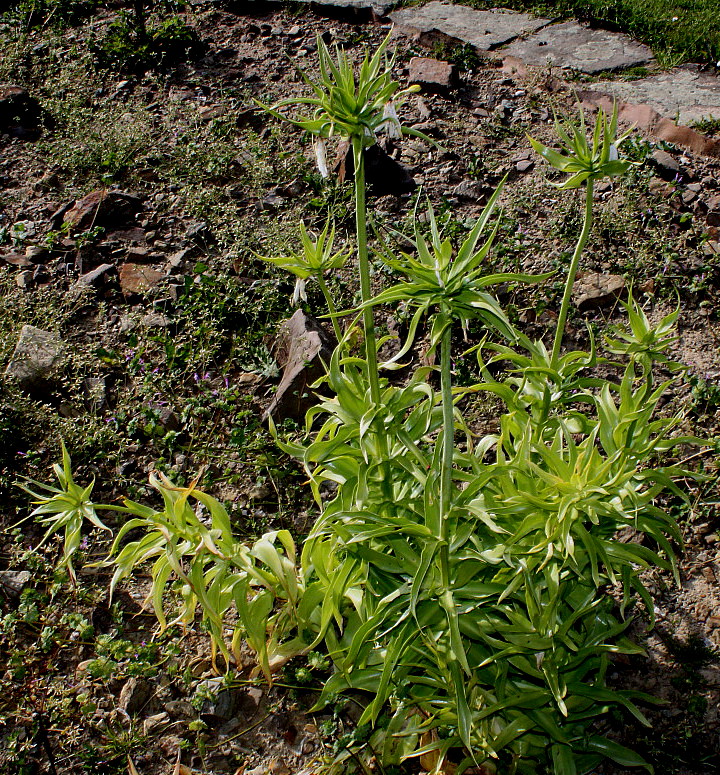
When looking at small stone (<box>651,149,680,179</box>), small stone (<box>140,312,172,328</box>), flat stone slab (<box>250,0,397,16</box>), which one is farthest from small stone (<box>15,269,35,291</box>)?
small stone (<box>651,149,680,179</box>)

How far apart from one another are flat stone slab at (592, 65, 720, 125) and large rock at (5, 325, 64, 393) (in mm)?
3925

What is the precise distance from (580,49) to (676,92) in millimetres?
900

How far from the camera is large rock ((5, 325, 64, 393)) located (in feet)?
11.9

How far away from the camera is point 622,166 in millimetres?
1888

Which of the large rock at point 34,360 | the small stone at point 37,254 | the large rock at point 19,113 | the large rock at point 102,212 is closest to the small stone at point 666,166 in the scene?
the large rock at point 102,212

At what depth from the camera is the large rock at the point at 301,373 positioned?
341 cm

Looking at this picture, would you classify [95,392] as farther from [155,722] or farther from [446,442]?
[446,442]

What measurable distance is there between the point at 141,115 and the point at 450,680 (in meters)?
4.43

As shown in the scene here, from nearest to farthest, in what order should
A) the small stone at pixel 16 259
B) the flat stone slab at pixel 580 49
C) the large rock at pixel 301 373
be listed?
the large rock at pixel 301 373 < the small stone at pixel 16 259 < the flat stone slab at pixel 580 49

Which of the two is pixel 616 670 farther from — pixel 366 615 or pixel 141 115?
pixel 141 115

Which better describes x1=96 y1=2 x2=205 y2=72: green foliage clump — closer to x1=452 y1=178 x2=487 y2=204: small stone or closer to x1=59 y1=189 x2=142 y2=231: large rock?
x1=59 y1=189 x2=142 y2=231: large rock

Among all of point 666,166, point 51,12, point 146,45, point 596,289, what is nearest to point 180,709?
point 596,289

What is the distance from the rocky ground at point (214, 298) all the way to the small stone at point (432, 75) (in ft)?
0.08

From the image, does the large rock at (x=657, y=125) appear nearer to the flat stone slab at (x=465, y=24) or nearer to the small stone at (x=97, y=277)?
the flat stone slab at (x=465, y=24)
